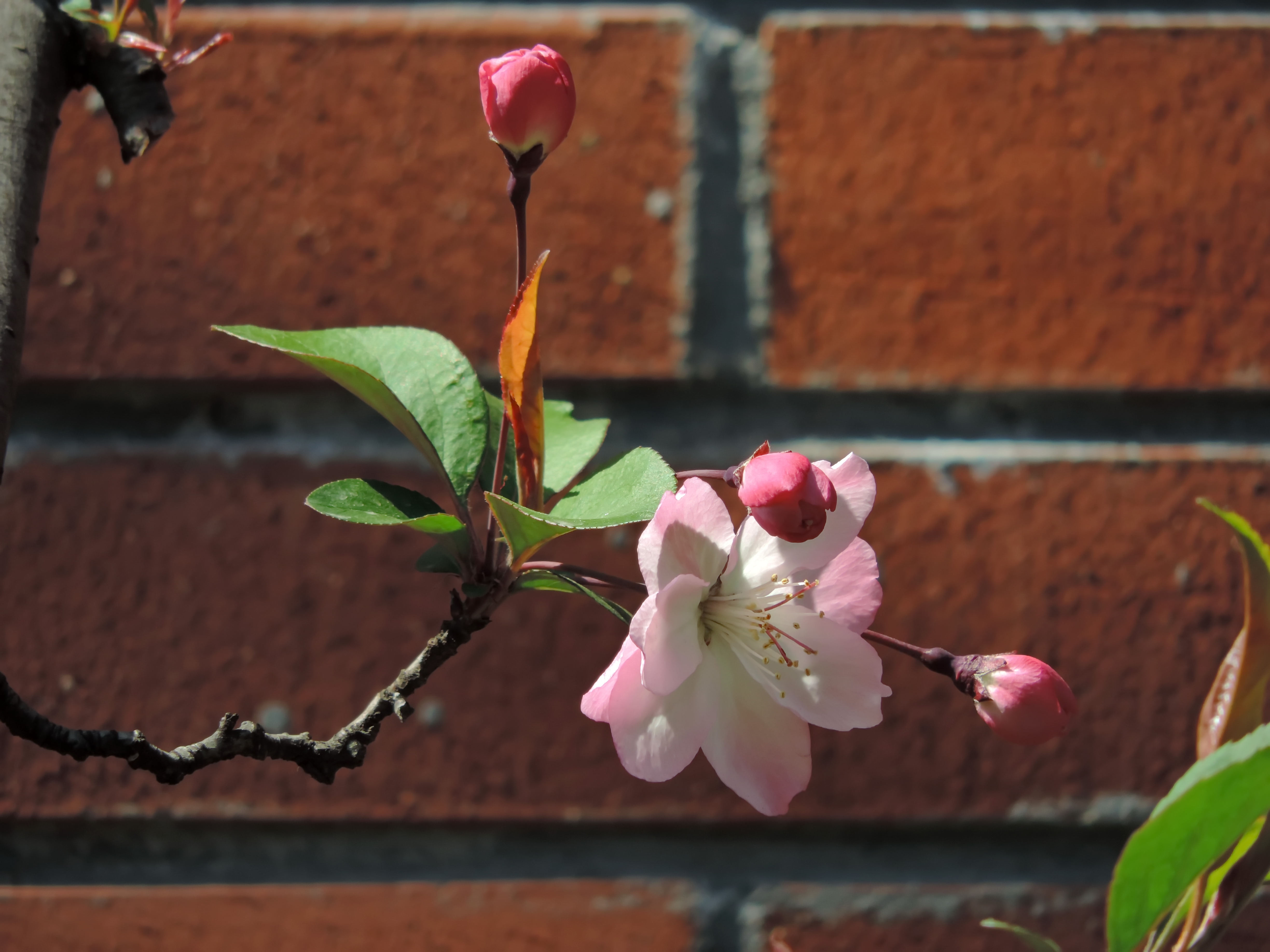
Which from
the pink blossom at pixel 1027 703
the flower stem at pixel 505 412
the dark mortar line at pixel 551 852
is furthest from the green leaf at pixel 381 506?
the dark mortar line at pixel 551 852

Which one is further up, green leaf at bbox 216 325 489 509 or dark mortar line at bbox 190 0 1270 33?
dark mortar line at bbox 190 0 1270 33

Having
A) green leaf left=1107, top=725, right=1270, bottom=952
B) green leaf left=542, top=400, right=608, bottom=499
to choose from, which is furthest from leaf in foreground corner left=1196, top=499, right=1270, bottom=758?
green leaf left=542, top=400, right=608, bottom=499

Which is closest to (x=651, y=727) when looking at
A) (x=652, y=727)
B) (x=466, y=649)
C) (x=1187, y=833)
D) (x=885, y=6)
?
(x=652, y=727)

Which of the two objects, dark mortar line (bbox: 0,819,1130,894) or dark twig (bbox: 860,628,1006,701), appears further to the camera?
dark mortar line (bbox: 0,819,1130,894)

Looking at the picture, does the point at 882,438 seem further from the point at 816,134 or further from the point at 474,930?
the point at 474,930

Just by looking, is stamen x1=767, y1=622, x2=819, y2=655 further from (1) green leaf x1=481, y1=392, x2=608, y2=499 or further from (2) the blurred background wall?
(2) the blurred background wall

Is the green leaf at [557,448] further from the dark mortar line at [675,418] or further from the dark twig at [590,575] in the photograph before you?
the dark mortar line at [675,418]

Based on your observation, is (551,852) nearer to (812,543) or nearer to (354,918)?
(354,918)

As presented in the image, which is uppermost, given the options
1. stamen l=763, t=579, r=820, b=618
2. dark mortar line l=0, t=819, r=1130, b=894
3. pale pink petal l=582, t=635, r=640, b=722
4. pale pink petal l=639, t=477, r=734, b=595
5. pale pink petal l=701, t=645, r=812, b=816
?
pale pink petal l=639, t=477, r=734, b=595
